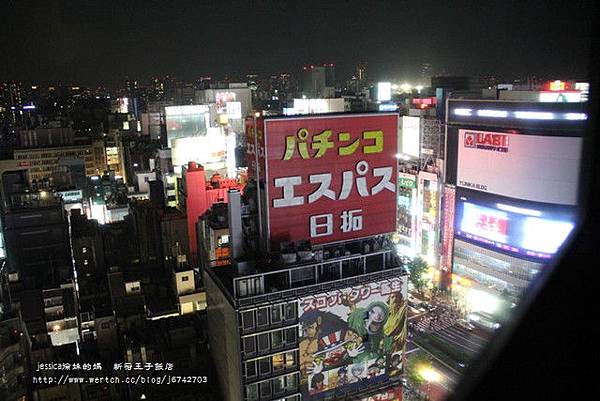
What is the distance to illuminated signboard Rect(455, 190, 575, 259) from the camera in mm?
11142

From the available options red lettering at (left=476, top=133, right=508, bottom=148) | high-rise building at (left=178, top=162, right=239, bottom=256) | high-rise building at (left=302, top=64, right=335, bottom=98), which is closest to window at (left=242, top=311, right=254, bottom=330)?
red lettering at (left=476, top=133, right=508, bottom=148)

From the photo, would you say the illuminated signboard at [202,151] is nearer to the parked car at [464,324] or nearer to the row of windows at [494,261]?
the row of windows at [494,261]

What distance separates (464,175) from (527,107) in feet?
7.87

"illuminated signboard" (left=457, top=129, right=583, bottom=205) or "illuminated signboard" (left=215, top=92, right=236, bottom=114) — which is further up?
"illuminated signboard" (left=215, top=92, right=236, bottom=114)

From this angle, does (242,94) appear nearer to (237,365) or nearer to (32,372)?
(32,372)

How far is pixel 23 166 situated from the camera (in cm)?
2748

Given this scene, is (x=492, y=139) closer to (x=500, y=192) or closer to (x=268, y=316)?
(x=500, y=192)

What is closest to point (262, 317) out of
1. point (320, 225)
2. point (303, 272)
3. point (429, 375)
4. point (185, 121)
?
point (303, 272)

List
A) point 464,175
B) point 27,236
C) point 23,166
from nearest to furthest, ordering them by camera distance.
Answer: point 464,175 → point 27,236 → point 23,166

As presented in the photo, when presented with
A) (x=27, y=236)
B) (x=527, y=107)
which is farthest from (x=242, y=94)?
(x=527, y=107)

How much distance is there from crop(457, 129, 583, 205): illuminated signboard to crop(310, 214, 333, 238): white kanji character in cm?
597

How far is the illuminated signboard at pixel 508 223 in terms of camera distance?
11142 millimetres

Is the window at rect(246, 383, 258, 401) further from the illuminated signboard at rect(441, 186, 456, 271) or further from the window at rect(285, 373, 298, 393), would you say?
the illuminated signboard at rect(441, 186, 456, 271)

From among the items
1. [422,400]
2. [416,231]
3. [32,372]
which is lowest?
[32,372]
